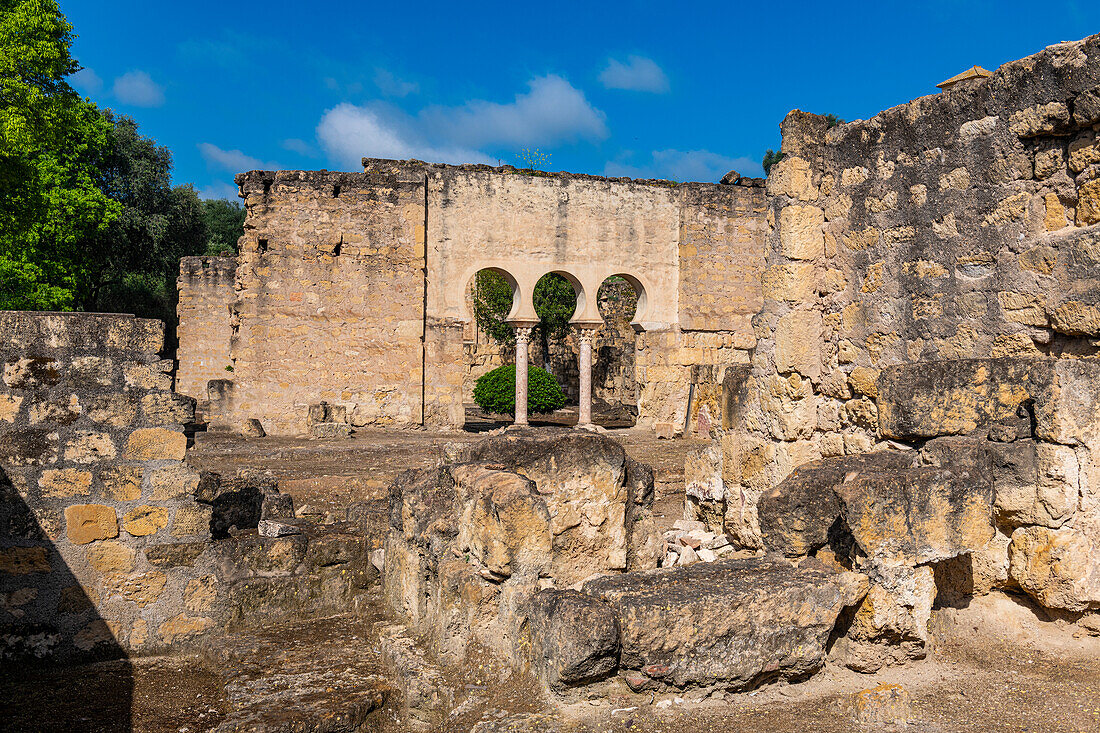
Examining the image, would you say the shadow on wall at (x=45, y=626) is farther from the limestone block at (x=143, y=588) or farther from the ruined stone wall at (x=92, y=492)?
the limestone block at (x=143, y=588)

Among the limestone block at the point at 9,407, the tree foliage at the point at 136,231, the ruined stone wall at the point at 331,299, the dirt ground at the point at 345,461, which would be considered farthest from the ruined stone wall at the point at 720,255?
the tree foliage at the point at 136,231

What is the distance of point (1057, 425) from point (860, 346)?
4.59 ft

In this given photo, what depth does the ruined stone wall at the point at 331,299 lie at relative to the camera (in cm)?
1182

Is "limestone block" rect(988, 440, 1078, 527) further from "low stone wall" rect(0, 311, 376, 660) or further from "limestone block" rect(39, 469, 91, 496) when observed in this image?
"limestone block" rect(39, 469, 91, 496)

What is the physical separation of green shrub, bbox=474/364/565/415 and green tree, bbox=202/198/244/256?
1674 centimetres

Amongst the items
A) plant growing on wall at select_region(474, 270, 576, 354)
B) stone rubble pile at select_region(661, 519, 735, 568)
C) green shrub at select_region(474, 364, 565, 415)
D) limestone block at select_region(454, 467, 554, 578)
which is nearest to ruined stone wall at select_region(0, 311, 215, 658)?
limestone block at select_region(454, 467, 554, 578)

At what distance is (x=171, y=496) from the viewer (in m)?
4.21

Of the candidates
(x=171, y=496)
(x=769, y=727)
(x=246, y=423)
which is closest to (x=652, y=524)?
(x=769, y=727)

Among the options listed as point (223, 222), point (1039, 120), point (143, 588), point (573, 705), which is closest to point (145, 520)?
point (143, 588)

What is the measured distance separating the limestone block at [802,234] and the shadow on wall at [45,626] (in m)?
4.22

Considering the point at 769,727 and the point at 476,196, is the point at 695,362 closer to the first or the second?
the point at 476,196

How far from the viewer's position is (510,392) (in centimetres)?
1811

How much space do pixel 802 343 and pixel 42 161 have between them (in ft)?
64.5

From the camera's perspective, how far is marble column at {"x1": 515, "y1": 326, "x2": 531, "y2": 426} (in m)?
13.3
